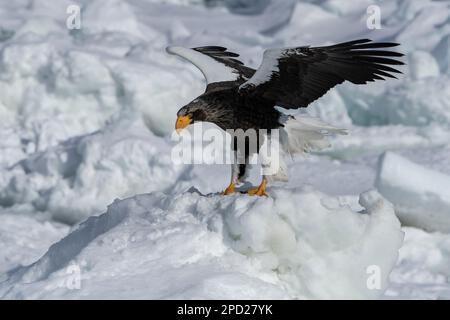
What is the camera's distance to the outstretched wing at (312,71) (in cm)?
467

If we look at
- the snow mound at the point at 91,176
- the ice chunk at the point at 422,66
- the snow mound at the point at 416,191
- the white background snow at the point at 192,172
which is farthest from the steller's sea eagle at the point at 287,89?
the ice chunk at the point at 422,66

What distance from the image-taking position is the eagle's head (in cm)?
460

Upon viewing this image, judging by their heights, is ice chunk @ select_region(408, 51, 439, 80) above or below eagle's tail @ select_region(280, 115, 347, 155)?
above

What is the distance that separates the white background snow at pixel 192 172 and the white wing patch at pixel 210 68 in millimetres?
687

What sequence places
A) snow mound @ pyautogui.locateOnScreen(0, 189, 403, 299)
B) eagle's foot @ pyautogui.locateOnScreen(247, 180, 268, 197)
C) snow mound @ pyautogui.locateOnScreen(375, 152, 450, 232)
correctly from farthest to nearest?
snow mound @ pyautogui.locateOnScreen(375, 152, 450, 232) < eagle's foot @ pyautogui.locateOnScreen(247, 180, 268, 197) < snow mound @ pyautogui.locateOnScreen(0, 189, 403, 299)

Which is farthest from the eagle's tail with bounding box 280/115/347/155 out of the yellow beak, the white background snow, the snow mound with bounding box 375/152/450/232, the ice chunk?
the ice chunk

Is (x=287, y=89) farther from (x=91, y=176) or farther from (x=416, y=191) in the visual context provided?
(x=91, y=176)

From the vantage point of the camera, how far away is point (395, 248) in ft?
12.8

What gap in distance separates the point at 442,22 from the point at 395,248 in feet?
19.9

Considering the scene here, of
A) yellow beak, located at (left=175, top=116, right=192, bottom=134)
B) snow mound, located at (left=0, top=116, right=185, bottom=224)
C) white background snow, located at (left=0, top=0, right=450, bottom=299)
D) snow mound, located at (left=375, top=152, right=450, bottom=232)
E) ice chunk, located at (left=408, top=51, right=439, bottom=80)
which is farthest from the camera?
ice chunk, located at (left=408, top=51, right=439, bottom=80)

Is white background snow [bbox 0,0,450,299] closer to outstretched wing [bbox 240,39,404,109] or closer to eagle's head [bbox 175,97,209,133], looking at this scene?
eagle's head [bbox 175,97,209,133]

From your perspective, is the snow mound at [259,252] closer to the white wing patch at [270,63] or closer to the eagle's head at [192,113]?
the eagle's head at [192,113]

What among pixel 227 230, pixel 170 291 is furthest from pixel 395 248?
pixel 170 291
